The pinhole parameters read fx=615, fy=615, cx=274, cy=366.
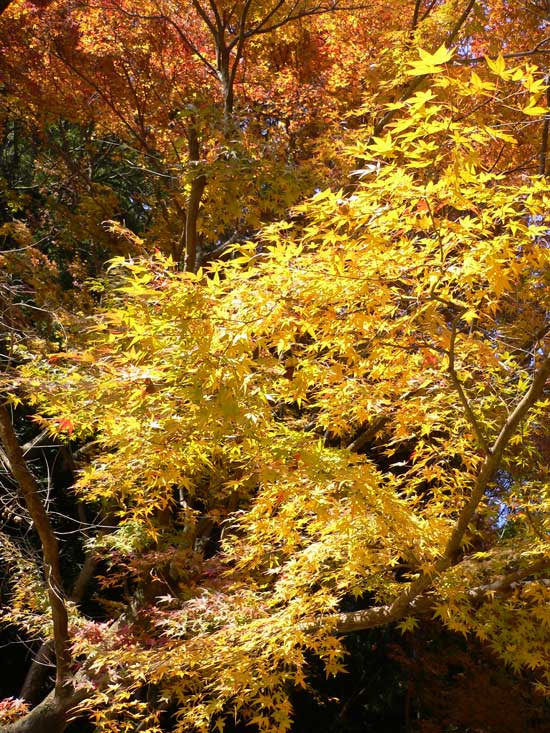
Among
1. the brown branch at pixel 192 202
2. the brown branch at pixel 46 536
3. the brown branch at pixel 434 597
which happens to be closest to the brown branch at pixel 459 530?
the brown branch at pixel 434 597

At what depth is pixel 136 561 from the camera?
4.65 metres

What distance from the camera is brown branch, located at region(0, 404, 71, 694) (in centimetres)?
355

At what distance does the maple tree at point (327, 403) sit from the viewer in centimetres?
221

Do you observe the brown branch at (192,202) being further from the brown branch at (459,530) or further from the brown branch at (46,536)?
the brown branch at (459,530)

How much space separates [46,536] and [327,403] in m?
2.08

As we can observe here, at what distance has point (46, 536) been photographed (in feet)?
12.8

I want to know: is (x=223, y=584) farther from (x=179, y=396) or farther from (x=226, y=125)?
(x=226, y=125)

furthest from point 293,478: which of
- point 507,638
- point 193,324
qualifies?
point 507,638

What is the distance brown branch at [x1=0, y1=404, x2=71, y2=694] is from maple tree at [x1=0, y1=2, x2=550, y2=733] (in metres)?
0.02

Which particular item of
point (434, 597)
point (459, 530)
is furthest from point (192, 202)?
point (434, 597)

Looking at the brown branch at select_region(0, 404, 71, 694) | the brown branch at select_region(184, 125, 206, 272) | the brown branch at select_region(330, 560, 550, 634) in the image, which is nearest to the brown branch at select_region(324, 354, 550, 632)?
the brown branch at select_region(330, 560, 550, 634)

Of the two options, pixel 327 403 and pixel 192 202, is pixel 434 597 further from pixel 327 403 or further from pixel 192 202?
pixel 192 202

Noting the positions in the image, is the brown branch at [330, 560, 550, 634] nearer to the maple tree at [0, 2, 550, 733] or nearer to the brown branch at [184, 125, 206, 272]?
the maple tree at [0, 2, 550, 733]

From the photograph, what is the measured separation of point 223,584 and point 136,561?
71 centimetres
